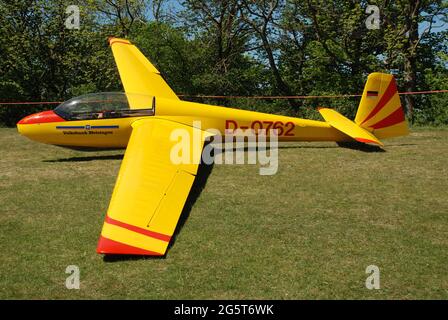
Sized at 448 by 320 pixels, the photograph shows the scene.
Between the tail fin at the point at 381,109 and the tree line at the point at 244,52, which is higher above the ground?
the tree line at the point at 244,52

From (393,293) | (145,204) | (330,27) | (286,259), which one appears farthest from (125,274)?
(330,27)

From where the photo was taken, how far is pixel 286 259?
564 cm

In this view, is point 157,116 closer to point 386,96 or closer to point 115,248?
point 115,248

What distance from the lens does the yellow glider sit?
5844 mm

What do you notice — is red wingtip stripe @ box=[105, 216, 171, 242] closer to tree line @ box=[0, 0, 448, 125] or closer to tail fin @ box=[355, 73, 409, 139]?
tail fin @ box=[355, 73, 409, 139]

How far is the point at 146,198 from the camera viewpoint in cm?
634

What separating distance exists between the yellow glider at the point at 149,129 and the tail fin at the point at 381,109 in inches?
1.1

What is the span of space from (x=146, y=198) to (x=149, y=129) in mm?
3496

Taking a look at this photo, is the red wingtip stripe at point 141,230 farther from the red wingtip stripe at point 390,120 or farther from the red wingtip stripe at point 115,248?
the red wingtip stripe at point 390,120

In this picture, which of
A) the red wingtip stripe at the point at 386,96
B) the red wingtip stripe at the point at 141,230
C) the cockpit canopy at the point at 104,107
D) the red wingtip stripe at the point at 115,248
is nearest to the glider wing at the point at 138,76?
the cockpit canopy at the point at 104,107

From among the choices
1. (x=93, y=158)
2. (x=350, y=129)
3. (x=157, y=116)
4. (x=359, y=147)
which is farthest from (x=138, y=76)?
(x=359, y=147)

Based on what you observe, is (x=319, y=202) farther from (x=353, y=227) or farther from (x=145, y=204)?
(x=145, y=204)

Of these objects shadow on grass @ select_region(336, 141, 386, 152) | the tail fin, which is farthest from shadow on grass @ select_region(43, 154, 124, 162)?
the tail fin

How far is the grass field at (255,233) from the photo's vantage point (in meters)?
4.99
